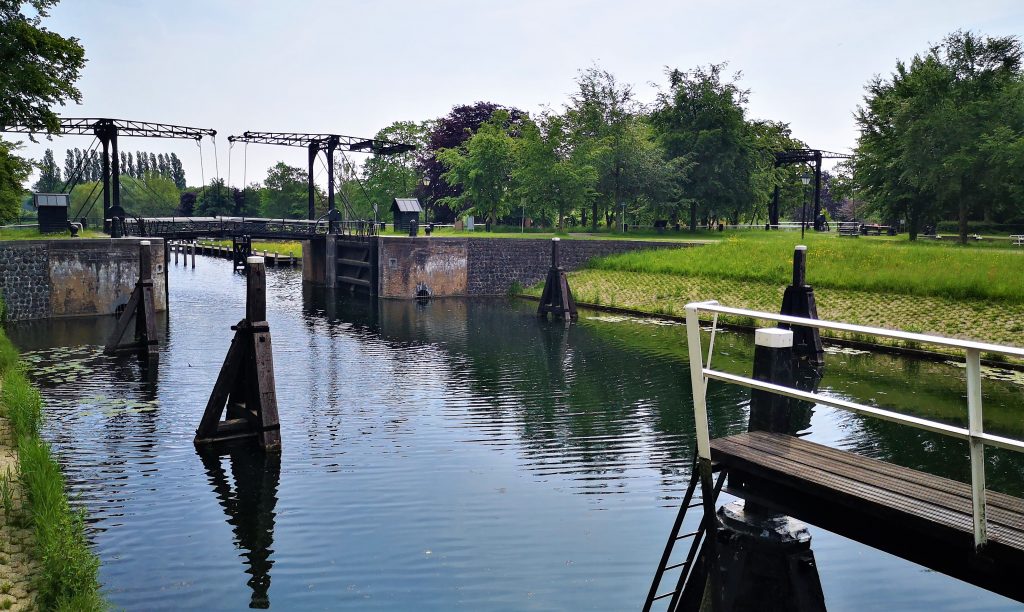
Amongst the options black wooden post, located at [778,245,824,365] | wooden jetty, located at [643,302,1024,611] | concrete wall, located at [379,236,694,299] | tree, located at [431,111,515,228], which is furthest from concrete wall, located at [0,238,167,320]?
wooden jetty, located at [643,302,1024,611]

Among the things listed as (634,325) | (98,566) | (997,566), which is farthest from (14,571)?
(634,325)

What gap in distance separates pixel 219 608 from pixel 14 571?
174 cm

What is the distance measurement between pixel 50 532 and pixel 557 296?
22123 millimetres

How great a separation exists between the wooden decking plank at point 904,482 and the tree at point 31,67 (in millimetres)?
21538

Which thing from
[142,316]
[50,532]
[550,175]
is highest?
[550,175]

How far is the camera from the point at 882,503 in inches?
193

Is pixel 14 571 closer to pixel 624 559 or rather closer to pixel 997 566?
pixel 624 559

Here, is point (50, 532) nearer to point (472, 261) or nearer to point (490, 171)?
point (472, 261)

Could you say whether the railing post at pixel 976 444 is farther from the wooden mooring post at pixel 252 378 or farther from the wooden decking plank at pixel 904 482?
the wooden mooring post at pixel 252 378

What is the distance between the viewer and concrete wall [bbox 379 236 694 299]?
3566 centimetres

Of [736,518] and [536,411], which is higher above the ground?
[736,518]

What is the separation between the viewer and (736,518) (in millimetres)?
5863

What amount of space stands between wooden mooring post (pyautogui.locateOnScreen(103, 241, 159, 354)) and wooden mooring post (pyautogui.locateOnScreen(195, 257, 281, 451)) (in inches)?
352

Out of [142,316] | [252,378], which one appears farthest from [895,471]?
[142,316]
